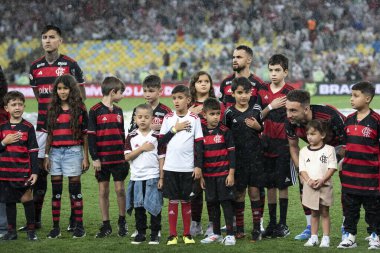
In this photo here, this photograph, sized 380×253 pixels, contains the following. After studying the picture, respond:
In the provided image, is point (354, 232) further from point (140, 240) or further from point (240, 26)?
point (240, 26)

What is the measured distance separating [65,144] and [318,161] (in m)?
3.03

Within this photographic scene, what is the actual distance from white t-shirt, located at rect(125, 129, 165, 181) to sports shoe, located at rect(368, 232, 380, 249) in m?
2.48

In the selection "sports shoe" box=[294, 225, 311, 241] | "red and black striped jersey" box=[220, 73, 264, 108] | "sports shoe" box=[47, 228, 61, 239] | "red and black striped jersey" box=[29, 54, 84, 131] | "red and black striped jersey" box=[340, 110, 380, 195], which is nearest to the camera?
"red and black striped jersey" box=[340, 110, 380, 195]

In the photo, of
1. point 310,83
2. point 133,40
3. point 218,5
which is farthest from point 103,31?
point 310,83

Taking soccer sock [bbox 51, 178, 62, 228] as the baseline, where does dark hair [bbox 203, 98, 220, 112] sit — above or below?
above

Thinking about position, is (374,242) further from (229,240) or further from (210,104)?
(210,104)

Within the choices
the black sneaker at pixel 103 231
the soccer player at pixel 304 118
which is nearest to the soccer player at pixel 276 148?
the soccer player at pixel 304 118

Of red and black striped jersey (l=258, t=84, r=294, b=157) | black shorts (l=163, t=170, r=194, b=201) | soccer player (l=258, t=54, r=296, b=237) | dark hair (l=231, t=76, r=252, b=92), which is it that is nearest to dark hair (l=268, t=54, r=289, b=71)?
soccer player (l=258, t=54, r=296, b=237)

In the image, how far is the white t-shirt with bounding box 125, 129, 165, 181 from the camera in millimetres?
9469

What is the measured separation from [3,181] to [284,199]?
337 centimetres

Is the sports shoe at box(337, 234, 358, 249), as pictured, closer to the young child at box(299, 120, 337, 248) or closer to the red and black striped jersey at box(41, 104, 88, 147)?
the young child at box(299, 120, 337, 248)

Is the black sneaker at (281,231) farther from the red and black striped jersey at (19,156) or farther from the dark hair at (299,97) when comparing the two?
the red and black striped jersey at (19,156)

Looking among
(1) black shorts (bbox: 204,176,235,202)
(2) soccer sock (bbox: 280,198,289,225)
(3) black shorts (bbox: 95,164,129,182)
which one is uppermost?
(3) black shorts (bbox: 95,164,129,182)

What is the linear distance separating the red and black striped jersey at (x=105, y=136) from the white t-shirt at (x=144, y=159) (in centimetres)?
42
